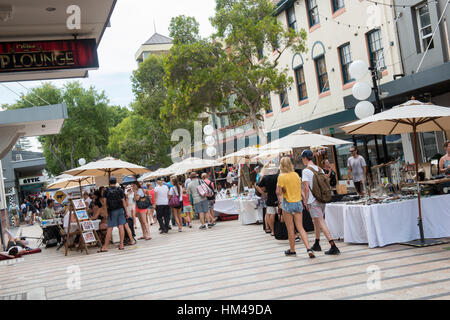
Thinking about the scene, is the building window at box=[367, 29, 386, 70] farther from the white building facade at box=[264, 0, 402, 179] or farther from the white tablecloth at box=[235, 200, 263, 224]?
the white tablecloth at box=[235, 200, 263, 224]

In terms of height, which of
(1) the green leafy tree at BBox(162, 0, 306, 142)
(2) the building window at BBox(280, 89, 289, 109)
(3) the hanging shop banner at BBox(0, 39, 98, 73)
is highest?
(1) the green leafy tree at BBox(162, 0, 306, 142)

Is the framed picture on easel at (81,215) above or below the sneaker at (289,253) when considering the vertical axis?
above

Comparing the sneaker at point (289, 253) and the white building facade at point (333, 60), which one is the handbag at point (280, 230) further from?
the white building facade at point (333, 60)

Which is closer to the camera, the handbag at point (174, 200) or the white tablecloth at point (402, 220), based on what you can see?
the white tablecloth at point (402, 220)

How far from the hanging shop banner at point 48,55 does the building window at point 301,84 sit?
1778 centimetres

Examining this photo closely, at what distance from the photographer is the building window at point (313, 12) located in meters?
23.0

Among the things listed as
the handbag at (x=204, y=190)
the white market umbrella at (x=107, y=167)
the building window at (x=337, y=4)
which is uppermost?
the building window at (x=337, y=4)

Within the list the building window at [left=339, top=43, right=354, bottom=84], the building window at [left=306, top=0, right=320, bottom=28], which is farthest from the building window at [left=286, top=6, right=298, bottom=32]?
the building window at [left=339, top=43, right=354, bottom=84]

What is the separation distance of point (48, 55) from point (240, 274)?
4.75 meters

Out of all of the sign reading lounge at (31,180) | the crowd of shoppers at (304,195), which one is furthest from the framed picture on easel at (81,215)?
the sign reading lounge at (31,180)

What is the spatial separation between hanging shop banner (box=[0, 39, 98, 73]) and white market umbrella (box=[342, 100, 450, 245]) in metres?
5.05

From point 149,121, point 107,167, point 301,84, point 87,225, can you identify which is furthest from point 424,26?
point 149,121

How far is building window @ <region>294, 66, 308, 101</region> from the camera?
25.0 meters
